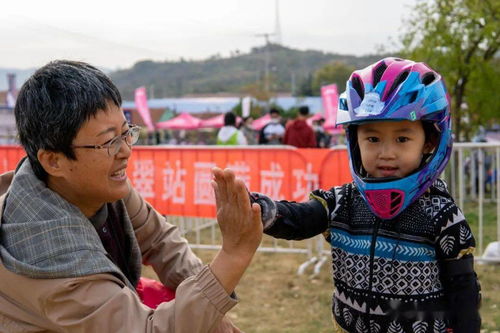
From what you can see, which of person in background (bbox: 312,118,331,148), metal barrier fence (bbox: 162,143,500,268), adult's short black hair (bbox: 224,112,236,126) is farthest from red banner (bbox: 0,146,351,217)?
person in background (bbox: 312,118,331,148)

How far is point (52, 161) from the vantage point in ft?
5.86

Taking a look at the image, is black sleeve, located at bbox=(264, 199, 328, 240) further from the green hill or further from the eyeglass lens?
the green hill

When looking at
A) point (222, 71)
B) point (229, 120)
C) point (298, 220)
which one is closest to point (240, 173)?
point (229, 120)

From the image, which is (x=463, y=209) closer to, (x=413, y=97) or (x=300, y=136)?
(x=300, y=136)

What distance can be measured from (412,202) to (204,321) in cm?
83

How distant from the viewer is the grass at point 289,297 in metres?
4.82

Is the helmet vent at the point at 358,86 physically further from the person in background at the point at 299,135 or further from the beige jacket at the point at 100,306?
the person in background at the point at 299,135

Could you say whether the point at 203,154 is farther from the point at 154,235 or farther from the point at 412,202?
the point at 412,202

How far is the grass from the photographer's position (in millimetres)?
4824

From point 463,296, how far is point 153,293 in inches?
43.8

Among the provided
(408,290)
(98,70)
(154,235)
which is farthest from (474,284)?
(98,70)

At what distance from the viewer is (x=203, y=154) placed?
21.9 feet

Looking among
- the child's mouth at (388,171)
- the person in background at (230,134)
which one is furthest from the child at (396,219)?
the person in background at (230,134)

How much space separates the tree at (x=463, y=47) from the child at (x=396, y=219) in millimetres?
10392
